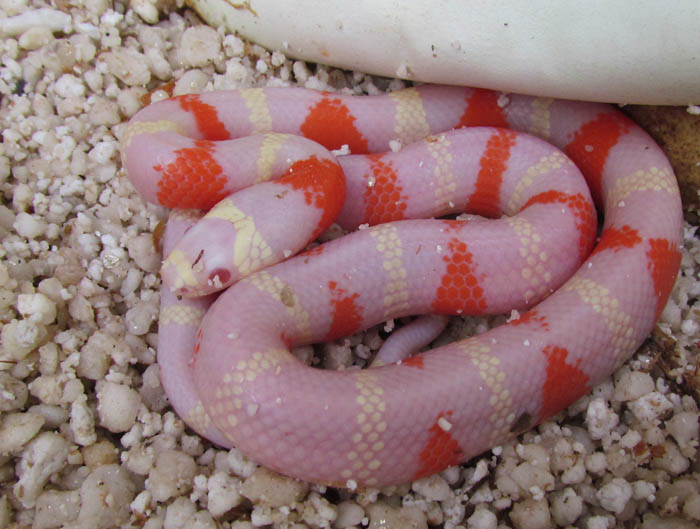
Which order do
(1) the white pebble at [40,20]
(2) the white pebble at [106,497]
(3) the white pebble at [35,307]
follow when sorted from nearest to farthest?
(2) the white pebble at [106,497], (3) the white pebble at [35,307], (1) the white pebble at [40,20]

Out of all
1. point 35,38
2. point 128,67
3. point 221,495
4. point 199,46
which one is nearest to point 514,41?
point 199,46

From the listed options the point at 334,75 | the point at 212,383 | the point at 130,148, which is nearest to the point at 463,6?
the point at 334,75

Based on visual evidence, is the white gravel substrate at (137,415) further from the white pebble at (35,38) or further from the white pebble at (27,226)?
the white pebble at (35,38)

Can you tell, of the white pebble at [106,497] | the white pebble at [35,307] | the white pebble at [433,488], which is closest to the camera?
the white pebble at [106,497]

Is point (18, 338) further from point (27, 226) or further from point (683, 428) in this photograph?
point (683, 428)

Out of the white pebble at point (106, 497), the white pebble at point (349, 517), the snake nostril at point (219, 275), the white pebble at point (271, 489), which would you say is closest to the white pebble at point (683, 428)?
the white pebble at point (349, 517)
